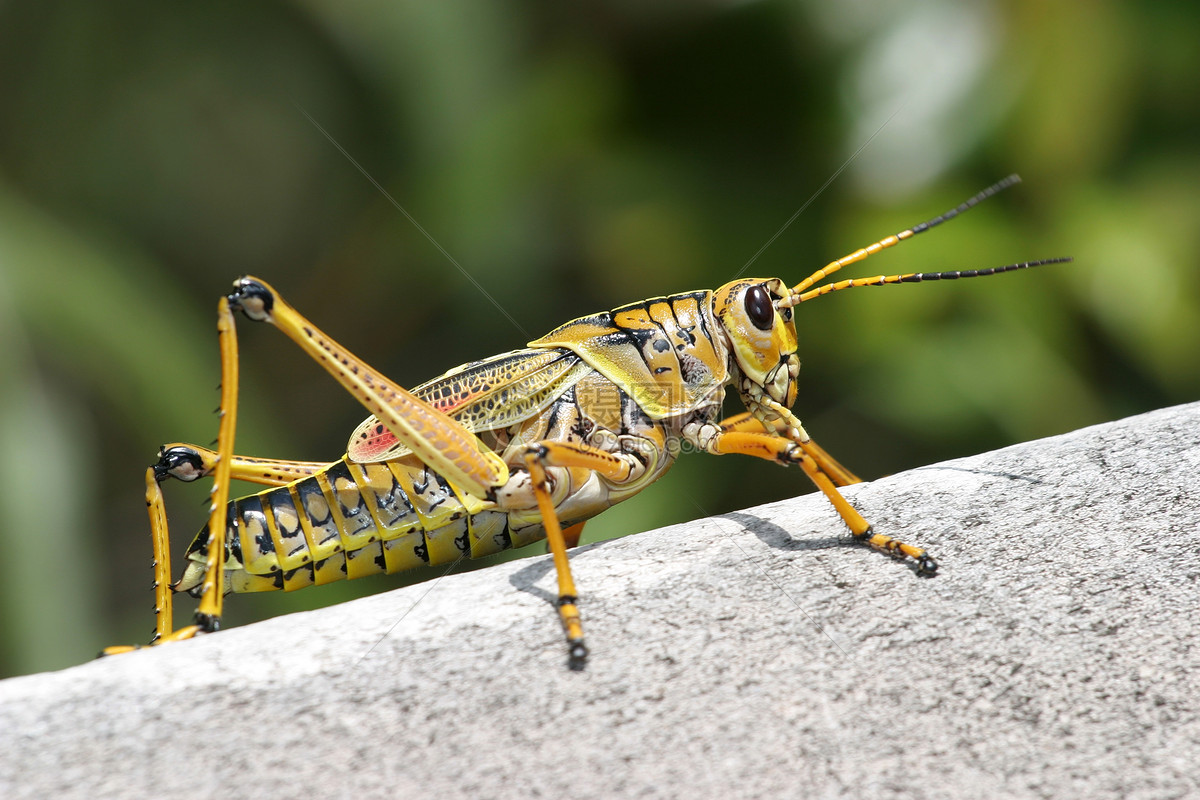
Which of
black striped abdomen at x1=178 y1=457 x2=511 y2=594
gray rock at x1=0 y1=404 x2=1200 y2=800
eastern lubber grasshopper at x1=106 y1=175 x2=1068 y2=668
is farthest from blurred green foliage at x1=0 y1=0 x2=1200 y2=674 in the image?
gray rock at x1=0 y1=404 x2=1200 y2=800

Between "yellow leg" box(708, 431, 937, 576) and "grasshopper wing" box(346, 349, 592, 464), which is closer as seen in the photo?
"yellow leg" box(708, 431, 937, 576)

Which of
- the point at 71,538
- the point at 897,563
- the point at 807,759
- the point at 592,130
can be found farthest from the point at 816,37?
the point at 71,538

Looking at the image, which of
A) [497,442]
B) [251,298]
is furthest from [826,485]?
[251,298]

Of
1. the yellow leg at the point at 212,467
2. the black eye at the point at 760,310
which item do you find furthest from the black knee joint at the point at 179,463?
the black eye at the point at 760,310

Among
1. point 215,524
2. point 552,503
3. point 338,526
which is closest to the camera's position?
point 215,524

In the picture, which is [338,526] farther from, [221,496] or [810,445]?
[810,445]

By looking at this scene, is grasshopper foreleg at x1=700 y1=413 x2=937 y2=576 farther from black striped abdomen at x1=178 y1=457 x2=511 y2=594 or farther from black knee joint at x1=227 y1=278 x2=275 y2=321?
black knee joint at x1=227 y1=278 x2=275 y2=321

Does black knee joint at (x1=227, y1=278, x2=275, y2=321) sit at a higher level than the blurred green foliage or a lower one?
lower
